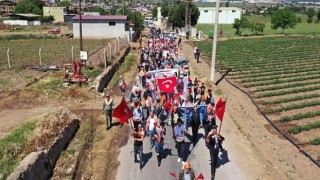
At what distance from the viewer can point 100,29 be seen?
56.2m

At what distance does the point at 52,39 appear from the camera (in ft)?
182

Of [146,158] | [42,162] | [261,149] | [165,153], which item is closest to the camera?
[42,162]

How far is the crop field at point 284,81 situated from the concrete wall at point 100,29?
14758 mm

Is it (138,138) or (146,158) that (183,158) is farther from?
(138,138)

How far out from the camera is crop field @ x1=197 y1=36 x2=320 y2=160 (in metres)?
17.3

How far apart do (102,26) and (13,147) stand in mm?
45075

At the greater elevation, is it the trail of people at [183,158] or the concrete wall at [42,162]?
the concrete wall at [42,162]

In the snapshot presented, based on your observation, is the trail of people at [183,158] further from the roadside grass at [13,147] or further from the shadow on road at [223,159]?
the roadside grass at [13,147]

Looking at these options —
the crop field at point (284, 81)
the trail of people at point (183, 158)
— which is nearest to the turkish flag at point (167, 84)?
the trail of people at point (183, 158)

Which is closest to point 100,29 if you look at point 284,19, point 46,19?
point 284,19

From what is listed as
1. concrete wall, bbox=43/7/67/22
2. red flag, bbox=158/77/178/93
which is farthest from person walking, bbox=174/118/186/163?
concrete wall, bbox=43/7/67/22

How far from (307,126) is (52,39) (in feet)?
148

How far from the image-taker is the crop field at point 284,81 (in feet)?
56.9

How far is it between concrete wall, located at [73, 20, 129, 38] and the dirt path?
122 feet
